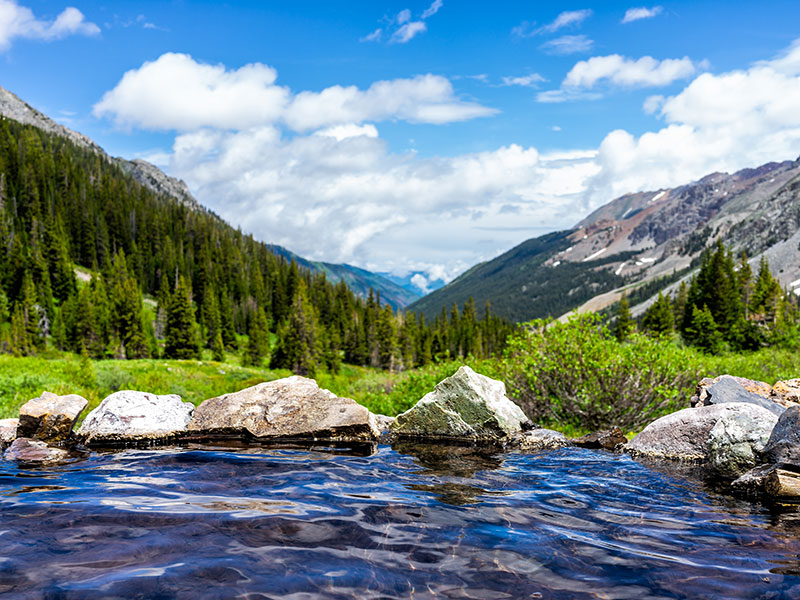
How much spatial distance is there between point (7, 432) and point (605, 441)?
584 inches

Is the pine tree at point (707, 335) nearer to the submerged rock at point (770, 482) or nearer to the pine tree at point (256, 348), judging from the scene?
the submerged rock at point (770, 482)

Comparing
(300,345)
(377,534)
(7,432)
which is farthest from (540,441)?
(300,345)

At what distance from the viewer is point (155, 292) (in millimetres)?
127625

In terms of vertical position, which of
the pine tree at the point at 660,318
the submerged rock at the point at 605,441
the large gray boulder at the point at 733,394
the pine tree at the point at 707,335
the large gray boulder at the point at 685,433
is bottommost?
the submerged rock at the point at 605,441

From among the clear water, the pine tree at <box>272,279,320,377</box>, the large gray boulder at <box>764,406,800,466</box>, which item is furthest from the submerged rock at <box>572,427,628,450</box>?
the pine tree at <box>272,279,320,377</box>

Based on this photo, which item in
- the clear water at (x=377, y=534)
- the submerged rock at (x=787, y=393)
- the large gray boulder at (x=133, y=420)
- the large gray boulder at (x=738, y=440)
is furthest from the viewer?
the submerged rock at (x=787, y=393)

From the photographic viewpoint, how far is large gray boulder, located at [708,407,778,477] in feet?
31.3

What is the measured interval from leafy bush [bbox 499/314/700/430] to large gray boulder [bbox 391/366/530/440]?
8.24 feet

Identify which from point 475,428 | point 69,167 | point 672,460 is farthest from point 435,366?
point 69,167

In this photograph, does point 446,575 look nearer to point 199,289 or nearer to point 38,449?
point 38,449

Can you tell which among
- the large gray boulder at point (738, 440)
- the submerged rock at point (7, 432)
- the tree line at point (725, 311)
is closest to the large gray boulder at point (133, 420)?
the submerged rock at point (7, 432)

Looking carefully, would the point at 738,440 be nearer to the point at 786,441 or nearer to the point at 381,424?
the point at 786,441

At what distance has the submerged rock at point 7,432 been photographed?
39.5ft

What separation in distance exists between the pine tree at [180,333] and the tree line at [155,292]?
0.20 meters
